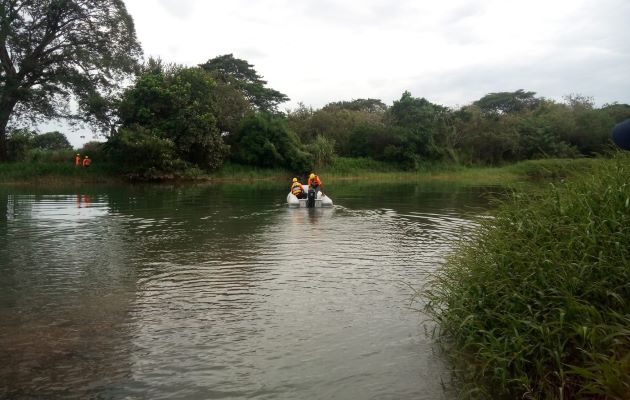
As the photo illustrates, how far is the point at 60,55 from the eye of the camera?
123 ft

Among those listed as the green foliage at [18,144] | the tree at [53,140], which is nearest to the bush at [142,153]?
the green foliage at [18,144]

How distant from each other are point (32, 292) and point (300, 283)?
3.90 metres

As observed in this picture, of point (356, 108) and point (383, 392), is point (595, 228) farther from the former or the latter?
point (356, 108)

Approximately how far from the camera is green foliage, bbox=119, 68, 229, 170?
3984 cm

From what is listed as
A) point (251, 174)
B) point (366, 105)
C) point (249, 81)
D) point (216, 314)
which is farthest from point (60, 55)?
point (366, 105)

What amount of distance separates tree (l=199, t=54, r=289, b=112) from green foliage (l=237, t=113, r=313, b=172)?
10234mm

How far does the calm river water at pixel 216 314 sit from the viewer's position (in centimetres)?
497

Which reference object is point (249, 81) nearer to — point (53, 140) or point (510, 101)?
point (53, 140)

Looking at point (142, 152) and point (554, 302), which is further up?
point (142, 152)

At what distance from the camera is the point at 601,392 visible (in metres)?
3.67

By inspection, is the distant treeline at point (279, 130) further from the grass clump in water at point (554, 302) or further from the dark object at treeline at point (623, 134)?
the dark object at treeline at point (623, 134)

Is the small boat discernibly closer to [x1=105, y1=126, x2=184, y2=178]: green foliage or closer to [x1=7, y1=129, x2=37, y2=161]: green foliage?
[x1=105, y1=126, x2=184, y2=178]: green foliage

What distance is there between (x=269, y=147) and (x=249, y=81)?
18699 millimetres

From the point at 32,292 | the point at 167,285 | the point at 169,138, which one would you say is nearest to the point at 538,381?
the point at 167,285
